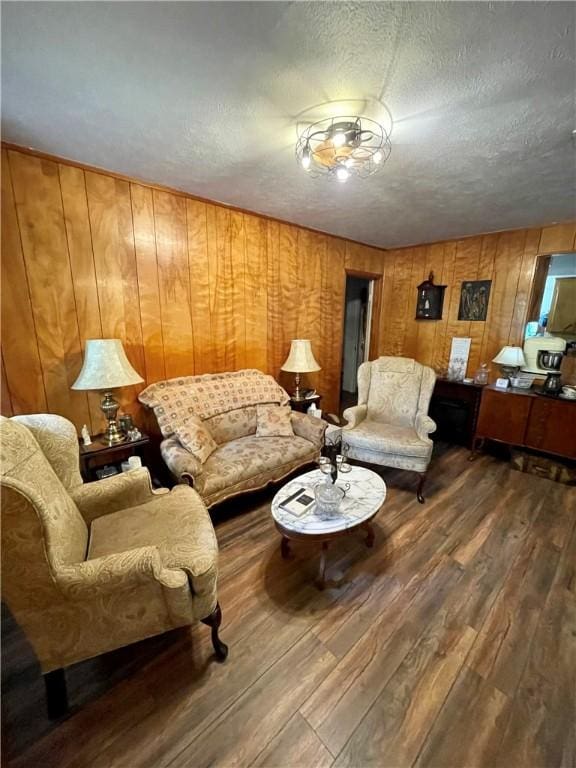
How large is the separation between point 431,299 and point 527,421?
1.83 meters

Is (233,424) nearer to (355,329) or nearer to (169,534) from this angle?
(169,534)

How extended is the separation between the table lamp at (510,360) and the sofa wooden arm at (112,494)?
3478 mm

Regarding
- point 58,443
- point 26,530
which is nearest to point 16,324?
point 58,443

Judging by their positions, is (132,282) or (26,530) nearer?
(26,530)

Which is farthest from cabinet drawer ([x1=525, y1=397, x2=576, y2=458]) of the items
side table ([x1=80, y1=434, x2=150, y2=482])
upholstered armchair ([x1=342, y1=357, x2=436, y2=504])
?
side table ([x1=80, y1=434, x2=150, y2=482])

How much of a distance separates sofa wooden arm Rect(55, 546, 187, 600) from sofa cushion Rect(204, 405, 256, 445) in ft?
4.73

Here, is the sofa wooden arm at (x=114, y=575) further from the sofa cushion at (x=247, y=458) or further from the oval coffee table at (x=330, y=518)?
the sofa cushion at (x=247, y=458)

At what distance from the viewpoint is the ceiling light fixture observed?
152 centimetres

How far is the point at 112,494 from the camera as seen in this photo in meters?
1.60

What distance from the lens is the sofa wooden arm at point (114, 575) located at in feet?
3.47

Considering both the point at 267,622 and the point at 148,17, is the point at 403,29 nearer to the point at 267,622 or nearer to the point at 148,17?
the point at 148,17

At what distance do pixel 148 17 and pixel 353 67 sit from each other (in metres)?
0.73

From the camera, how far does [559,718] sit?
1.16 metres

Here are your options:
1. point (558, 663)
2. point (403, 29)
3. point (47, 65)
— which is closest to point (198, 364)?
point (47, 65)
